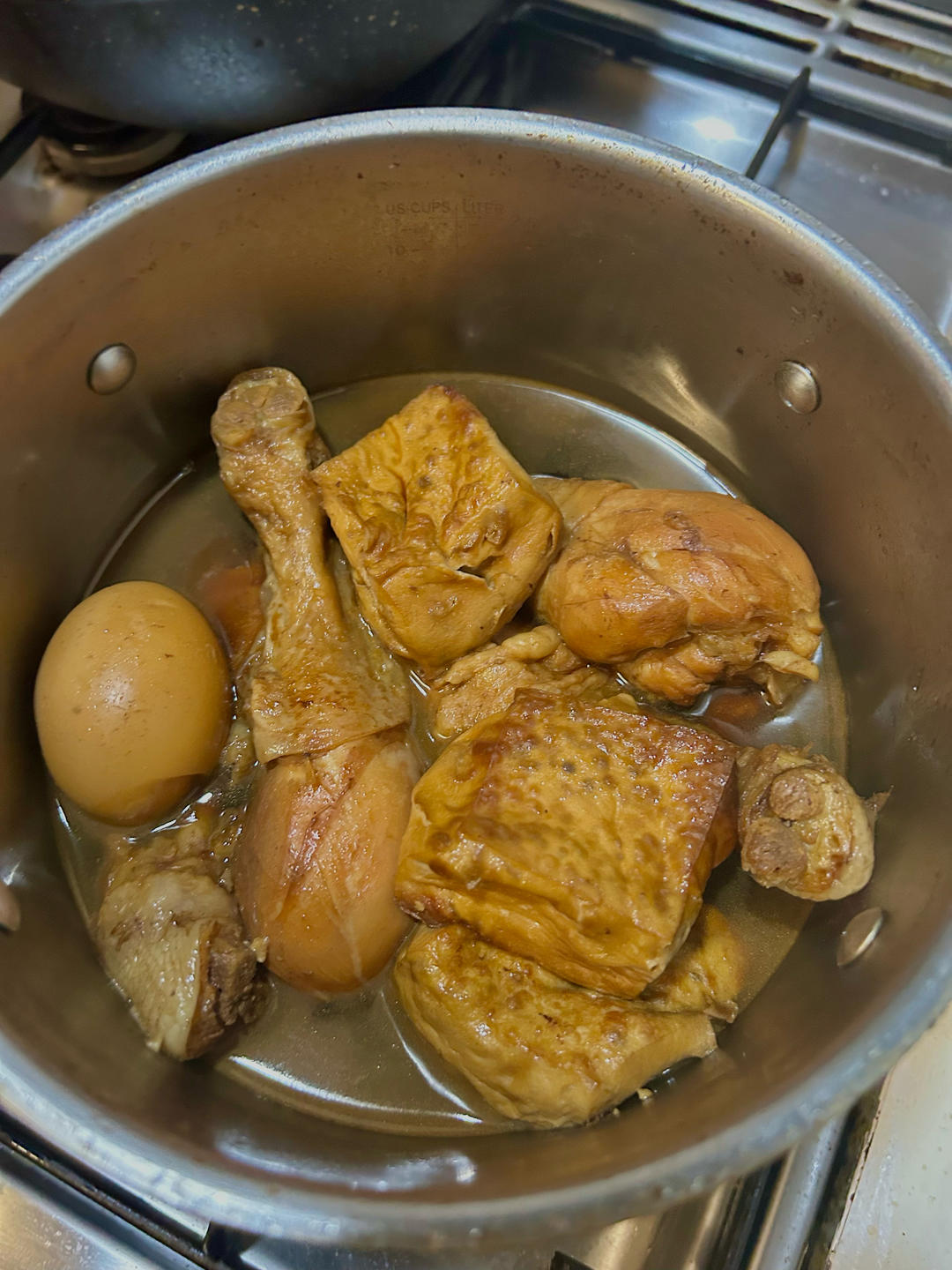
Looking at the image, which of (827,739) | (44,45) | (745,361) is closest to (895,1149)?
(827,739)

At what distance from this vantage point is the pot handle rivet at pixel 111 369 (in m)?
0.98

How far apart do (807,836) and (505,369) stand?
2.46 ft

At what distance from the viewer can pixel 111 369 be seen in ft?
3.29

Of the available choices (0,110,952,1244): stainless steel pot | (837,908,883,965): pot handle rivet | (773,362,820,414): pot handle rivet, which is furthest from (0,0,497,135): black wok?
(837,908,883,965): pot handle rivet

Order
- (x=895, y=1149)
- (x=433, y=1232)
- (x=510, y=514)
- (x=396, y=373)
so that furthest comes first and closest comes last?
(x=396, y=373), (x=510, y=514), (x=895, y=1149), (x=433, y=1232)

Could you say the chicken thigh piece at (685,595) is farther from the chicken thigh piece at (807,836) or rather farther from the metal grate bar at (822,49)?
the metal grate bar at (822,49)

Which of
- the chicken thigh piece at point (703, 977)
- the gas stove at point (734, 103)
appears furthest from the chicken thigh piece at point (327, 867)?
the gas stove at point (734, 103)

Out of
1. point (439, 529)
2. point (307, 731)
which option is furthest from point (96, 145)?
point (307, 731)

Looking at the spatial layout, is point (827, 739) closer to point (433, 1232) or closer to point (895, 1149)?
point (895, 1149)

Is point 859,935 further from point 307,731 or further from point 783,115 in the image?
point 783,115

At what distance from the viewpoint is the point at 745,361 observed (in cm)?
106

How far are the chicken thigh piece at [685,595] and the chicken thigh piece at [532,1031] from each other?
13.4 inches

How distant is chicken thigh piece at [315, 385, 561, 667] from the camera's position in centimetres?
97

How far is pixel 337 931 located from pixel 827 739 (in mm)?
623
